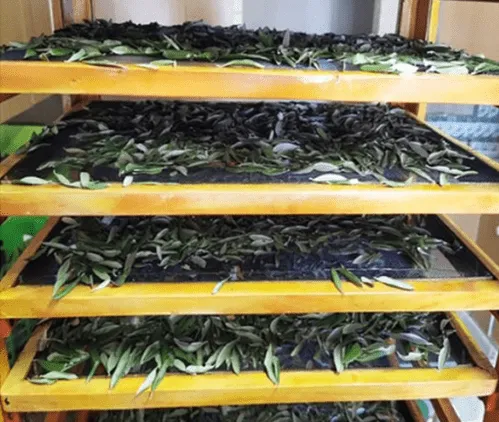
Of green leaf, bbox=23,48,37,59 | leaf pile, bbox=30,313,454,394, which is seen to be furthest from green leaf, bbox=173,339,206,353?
green leaf, bbox=23,48,37,59

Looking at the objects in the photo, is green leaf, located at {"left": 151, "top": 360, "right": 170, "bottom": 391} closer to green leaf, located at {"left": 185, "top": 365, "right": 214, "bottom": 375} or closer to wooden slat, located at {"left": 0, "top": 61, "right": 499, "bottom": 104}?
green leaf, located at {"left": 185, "top": 365, "right": 214, "bottom": 375}

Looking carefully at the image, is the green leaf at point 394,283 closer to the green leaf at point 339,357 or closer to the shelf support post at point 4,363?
the green leaf at point 339,357

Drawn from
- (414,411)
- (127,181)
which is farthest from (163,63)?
(414,411)

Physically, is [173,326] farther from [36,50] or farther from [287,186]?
[36,50]

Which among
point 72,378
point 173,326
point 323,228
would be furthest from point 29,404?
point 323,228

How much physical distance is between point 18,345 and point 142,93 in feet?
2.87

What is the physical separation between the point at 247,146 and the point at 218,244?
194 mm

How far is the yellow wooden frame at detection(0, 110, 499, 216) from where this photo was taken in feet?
2.81

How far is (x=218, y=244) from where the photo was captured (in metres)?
1.07

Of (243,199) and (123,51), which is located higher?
(123,51)

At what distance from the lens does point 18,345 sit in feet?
4.56

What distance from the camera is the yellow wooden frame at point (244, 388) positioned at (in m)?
0.94

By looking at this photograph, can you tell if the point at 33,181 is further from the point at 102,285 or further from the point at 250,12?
the point at 250,12

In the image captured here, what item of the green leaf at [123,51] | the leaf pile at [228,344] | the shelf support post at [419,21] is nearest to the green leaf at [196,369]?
the leaf pile at [228,344]
